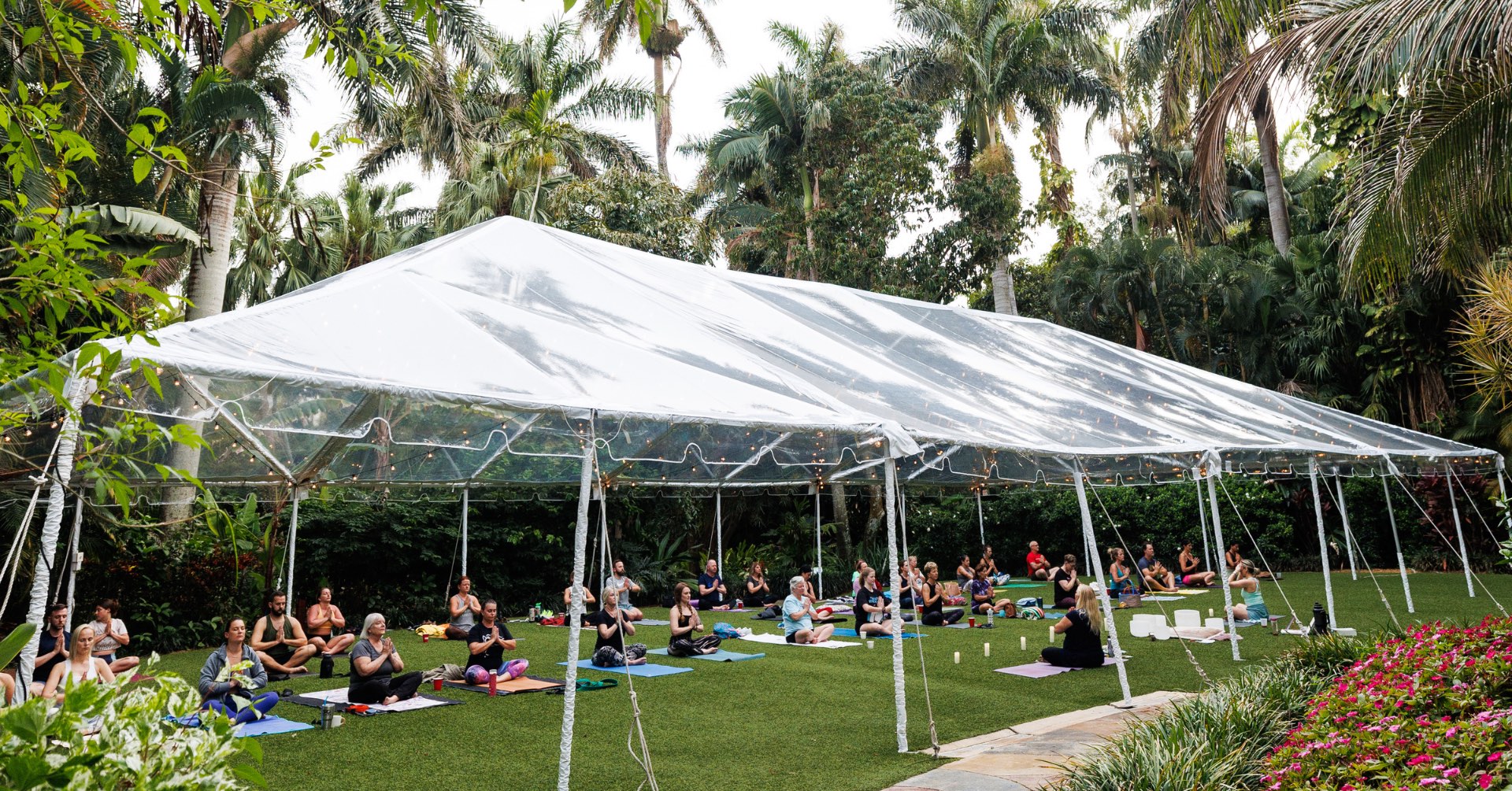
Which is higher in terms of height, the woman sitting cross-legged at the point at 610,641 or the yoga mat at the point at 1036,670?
the woman sitting cross-legged at the point at 610,641

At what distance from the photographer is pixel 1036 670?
35.6ft

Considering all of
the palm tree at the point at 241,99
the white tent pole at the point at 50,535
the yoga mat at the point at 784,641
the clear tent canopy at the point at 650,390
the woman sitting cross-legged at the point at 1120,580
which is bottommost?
the yoga mat at the point at 784,641

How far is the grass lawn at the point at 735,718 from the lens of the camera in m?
6.78

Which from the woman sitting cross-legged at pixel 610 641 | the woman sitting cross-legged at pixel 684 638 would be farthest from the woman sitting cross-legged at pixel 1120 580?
the woman sitting cross-legged at pixel 610 641

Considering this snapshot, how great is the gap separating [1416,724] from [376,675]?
307 inches

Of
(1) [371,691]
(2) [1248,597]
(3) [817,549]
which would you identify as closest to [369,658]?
(1) [371,691]

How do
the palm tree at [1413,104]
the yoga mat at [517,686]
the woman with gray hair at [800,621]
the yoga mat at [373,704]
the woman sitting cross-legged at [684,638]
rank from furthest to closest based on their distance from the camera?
the woman with gray hair at [800,621]
the woman sitting cross-legged at [684,638]
the yoga mat at [517,686]
the yoga mat at [373,704]
the palm tree at [1413,104]

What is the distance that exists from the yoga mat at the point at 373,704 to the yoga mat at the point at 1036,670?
18.1 ft

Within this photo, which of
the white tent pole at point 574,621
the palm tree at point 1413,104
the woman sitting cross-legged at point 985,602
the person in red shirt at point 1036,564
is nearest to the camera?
the white tent pole at point 574,621

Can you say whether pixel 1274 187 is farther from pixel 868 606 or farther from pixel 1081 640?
pixel 1081 640

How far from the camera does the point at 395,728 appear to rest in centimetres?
832

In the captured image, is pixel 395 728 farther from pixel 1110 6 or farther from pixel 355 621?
pixel 1110 6

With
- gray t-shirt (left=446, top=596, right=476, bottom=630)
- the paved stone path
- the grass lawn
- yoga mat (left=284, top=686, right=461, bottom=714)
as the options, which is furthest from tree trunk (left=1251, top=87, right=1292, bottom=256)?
yoga mat (left=284, top=686, right=461, bottom=714)

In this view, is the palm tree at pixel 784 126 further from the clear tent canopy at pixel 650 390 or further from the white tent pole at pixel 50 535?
the white tent pole at pixel 50 535
